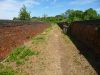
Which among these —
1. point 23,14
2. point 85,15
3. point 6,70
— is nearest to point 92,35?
point 6,70

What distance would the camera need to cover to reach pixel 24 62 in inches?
385

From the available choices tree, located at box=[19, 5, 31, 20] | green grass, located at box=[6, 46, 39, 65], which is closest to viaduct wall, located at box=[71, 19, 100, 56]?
green grass, located at box=[6, 46, 39, 65]

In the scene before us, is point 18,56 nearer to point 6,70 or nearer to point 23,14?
point 6,70

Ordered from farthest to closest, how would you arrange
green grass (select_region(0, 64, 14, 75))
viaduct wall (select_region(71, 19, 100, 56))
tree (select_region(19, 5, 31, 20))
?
tree (select_region(19, 5, 31, 20)) → viaduct wall (select_region(71, 19, 100, 56)) → green grass (select_region(0, 64, 14, 75))

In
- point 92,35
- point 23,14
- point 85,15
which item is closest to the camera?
point 92,35

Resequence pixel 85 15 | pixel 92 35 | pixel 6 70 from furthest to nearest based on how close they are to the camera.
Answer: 1. pixel 85 15
2. pixel 92 35
3. pixel 6 70

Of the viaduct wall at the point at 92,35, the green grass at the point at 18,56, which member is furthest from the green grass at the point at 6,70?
the viaduct wall at the point at 92,35

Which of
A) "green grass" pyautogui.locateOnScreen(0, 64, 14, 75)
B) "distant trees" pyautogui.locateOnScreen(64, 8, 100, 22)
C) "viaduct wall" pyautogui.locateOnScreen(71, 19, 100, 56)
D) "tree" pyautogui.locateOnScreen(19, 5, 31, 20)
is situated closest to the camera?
"green grass" pyautogui.locateOnScreen(0, 64, 14, 75)

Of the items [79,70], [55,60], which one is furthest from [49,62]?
[79,70]

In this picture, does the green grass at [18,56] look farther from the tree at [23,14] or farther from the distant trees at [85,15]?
the distant trees at [85,15]

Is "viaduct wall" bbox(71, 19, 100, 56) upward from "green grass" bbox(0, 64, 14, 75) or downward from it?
upward

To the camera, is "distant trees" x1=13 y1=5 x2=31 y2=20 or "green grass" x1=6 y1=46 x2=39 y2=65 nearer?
"green grass" x1=6 y1=46 x2=39 y2=65

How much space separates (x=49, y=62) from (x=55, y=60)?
61 cm

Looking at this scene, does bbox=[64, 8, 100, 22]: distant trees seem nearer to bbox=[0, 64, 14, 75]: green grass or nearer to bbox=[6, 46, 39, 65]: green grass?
bbox=[6, 46, 39, 65]: green grass
